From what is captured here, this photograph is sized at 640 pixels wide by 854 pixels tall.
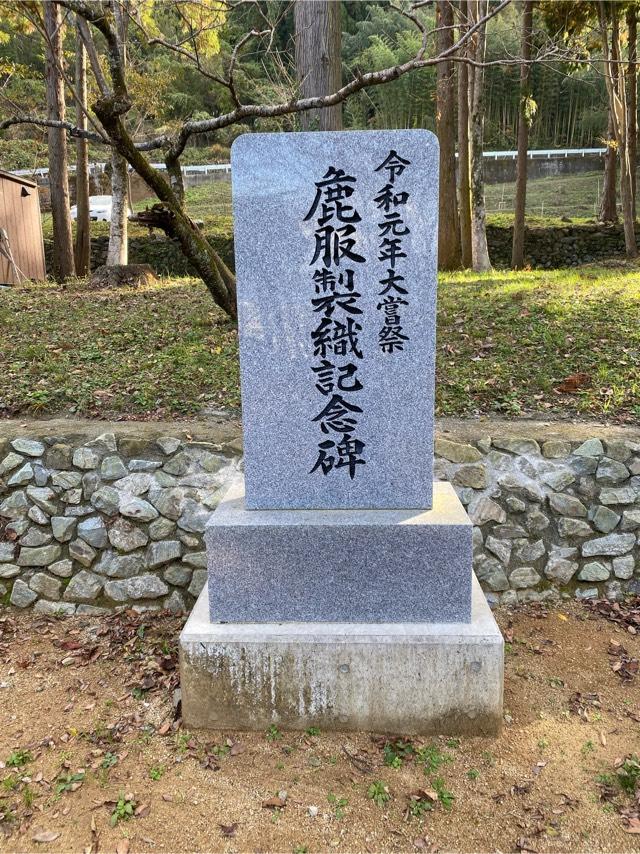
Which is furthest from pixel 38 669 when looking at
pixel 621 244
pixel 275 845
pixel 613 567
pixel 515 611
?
pixel 621 244

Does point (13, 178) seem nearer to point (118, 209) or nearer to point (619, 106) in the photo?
point (118, 209)

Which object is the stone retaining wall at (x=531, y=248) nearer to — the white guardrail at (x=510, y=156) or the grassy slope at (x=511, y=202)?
the grassy slope at (x=511, y=202)

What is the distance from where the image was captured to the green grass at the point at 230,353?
188 inches

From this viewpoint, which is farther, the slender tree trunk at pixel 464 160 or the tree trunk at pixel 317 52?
the slender tree trunk at pixel 464 160

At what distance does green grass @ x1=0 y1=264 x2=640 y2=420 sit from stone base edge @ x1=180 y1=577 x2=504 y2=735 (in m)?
2.11

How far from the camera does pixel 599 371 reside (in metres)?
5.03

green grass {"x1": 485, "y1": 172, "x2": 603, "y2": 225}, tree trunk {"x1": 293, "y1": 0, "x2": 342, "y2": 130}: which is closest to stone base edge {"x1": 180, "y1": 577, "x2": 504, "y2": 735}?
tree trunk {"x1": 293, "y1": 0, "x2": 342, "y2": 130}

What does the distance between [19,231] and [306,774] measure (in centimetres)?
1288

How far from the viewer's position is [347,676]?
2859 millimetres

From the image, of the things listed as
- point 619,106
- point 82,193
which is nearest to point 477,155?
point 619,106

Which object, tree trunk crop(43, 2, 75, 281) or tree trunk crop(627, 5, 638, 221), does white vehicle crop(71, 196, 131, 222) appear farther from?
tree trunk crop(627, 5, 638, 221)

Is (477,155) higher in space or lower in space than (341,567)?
higher

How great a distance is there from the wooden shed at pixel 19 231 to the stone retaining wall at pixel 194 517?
29.7 ft

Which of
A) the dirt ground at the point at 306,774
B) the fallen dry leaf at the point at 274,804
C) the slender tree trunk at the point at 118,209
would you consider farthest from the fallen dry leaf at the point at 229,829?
the slender tree trunk at the point at 118,209
